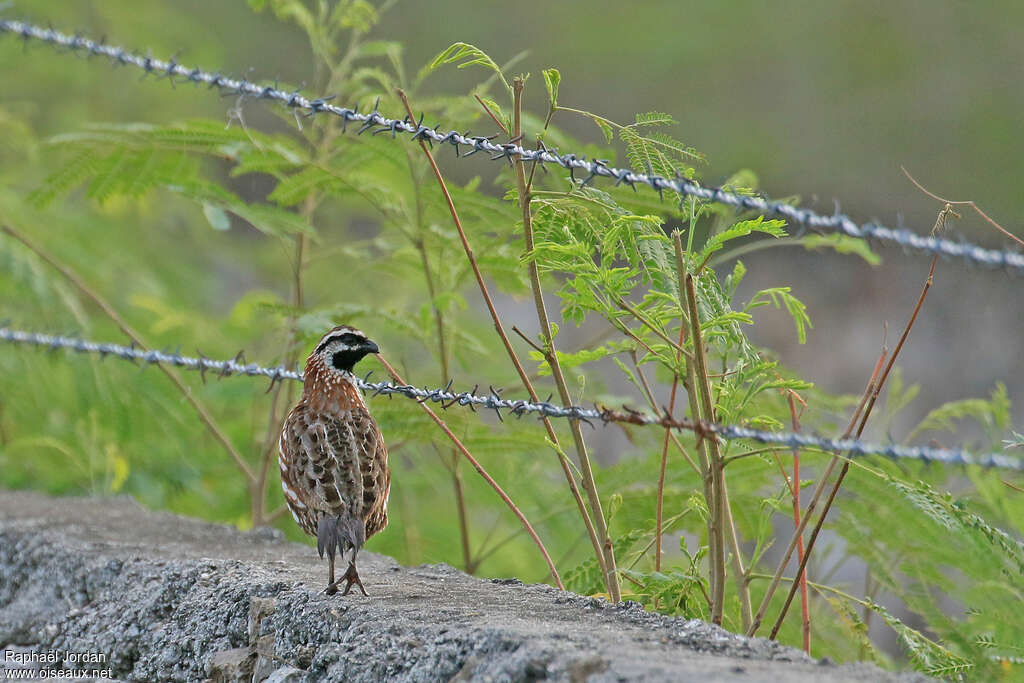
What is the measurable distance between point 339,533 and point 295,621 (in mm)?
382

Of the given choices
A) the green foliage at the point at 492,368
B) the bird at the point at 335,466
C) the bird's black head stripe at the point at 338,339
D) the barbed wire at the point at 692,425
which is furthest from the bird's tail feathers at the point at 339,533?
the bird's black head stripe at the point at 338,339

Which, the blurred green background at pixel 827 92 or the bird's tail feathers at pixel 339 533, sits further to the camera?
the blurred green background at pixel 827 92

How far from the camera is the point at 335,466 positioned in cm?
401

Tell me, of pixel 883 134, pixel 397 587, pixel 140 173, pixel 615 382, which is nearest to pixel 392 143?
pixel 140 173

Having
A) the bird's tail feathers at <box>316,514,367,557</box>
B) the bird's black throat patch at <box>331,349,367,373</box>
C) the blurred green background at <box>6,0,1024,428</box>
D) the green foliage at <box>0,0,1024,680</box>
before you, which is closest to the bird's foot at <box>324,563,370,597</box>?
the bird's tail feathers at <box>316,514,367,557</box>

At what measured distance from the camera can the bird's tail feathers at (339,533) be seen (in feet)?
12.5

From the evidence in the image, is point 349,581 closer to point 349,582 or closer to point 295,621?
point 349,582

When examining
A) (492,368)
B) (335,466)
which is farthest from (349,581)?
(492,368)

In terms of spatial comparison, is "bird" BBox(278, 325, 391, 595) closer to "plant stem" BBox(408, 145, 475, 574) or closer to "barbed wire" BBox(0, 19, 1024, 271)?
"plant stem" BBox(408, 145, 475, 574)

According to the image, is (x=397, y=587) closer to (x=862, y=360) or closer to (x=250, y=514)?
(x=250, y=514)

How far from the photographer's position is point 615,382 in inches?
633

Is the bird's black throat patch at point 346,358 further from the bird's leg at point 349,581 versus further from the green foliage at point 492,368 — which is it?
the bird's leg at point 349,581

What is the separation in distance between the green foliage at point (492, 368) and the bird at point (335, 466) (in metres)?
0.56

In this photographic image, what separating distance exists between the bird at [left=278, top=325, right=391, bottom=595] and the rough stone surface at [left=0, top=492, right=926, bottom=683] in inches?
7.0
